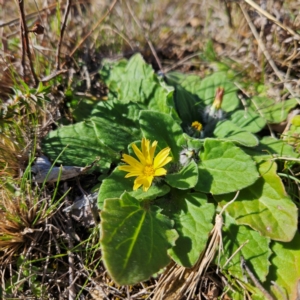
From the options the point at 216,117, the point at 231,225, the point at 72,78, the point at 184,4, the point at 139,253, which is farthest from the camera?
the point at 184,4

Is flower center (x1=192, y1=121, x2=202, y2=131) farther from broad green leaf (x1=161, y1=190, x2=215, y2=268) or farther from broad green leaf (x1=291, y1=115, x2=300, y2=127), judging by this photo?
broad green leaf (x1=291, y1=115, x2=300, y2=127)

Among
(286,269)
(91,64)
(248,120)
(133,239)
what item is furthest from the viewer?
(91,64)

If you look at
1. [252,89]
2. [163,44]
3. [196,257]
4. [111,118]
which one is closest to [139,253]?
[196,257]

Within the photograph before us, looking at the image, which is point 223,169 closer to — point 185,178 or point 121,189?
point 185,178

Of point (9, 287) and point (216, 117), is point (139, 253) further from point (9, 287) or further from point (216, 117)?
point (216, 117)

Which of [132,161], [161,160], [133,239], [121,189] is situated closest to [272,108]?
[161,160]

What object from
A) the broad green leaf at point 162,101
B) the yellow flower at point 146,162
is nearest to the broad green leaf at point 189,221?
the yellow flower at point 146,162

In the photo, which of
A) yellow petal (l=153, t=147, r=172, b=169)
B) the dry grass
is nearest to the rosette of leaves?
yellow petal (l=153, t=147, r=172, b=169)

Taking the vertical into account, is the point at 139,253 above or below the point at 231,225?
above
